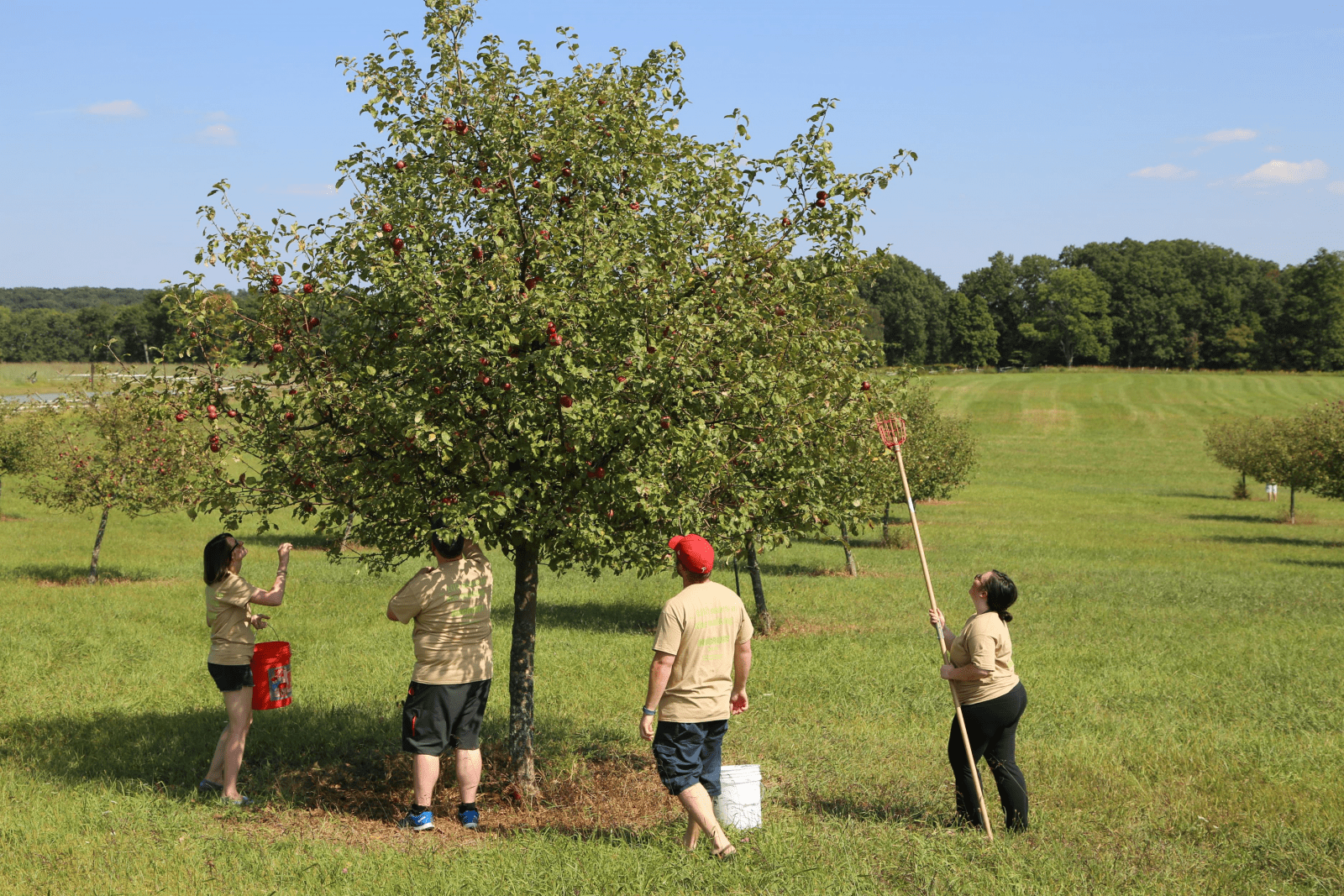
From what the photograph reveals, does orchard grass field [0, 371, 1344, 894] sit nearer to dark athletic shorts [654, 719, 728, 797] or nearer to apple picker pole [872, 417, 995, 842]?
apple picker pole [872, 417, 995, 842]

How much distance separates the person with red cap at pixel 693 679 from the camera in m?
5.91

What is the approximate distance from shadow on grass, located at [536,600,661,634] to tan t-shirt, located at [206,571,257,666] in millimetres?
9481

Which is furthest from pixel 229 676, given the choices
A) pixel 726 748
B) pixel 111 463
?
pixel 111 463

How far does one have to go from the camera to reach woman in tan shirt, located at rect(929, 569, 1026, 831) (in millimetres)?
6469

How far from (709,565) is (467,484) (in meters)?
1.94

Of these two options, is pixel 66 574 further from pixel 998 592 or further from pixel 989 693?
pixel 998 592

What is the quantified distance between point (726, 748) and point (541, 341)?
15.2 ft

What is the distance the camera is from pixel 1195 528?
124 feet

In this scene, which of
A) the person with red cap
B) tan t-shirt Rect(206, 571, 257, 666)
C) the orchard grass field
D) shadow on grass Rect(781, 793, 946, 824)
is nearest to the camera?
the person with red cap

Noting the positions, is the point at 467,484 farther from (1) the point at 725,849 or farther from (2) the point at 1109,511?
(2) the point at 1109,511

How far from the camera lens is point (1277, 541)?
34.7 m

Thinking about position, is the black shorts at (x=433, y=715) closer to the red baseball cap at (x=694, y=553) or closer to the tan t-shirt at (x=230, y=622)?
the tan t-shirt at (x=230, y=622)

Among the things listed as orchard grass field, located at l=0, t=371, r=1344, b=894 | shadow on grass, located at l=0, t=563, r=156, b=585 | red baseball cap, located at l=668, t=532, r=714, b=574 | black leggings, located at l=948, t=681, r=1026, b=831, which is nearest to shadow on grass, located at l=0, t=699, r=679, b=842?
orchard grass field, located at l=0, t=371, r=1344, b=894

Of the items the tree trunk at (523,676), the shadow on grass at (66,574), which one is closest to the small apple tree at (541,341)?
the tree trunk at (523,676)
